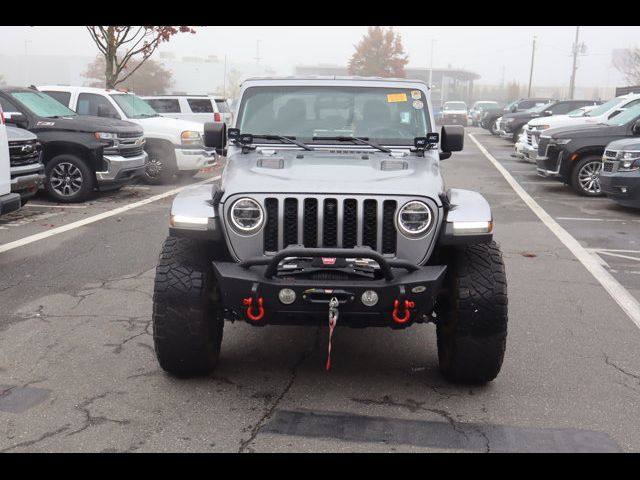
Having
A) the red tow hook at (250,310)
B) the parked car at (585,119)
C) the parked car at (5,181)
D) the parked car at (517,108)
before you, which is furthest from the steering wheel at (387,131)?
the parked car at (517,108)

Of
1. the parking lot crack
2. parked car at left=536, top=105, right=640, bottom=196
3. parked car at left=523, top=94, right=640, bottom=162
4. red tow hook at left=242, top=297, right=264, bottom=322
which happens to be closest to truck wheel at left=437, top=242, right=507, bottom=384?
the parking lot crack

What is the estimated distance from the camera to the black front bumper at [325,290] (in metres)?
4.00

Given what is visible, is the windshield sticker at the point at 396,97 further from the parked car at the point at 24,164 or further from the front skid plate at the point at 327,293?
the parked car at the point at 24,164

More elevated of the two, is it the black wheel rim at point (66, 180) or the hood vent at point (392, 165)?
the hood vent at point (392, 165)

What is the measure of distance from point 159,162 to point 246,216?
11.1 meters

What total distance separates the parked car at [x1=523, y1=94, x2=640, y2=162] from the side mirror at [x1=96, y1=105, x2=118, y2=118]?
366 inches

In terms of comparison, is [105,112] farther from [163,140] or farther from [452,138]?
[452,138]

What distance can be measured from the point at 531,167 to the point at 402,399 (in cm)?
1632

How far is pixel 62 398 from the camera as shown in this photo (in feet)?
14.1

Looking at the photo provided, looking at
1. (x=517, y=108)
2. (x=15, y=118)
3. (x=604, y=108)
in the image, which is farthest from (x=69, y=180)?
(x=517, y=108)

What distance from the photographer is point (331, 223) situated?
13.9ft

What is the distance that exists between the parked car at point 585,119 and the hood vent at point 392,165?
38.2 ft

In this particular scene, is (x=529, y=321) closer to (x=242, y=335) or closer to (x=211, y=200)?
(x=242, y=335)
